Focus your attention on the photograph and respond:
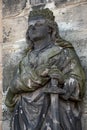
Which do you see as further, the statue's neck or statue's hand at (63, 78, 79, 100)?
the statue's neck

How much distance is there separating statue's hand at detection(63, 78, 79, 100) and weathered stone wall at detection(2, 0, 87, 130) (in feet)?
0.82

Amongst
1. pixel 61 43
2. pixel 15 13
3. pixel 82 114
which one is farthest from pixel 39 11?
pixel 82 114

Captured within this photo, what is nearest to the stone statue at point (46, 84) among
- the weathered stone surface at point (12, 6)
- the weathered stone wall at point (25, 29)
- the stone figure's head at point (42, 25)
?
the stone figure's head at point (42, 25)

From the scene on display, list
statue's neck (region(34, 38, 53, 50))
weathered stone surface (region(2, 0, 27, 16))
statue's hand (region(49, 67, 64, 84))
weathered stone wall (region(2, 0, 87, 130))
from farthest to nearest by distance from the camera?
weathered stone surface (region(2, 0, 27, 16)) < weathered stone wall (region(2, 0, 87, 130)) < statue's neck (region(34, 38, 53, 50)) < statue's hand (region(49, 67, 64, 84))

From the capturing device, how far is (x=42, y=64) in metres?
4.26

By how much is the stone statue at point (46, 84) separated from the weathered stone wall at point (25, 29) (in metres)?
0.19

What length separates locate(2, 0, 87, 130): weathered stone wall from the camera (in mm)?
4549

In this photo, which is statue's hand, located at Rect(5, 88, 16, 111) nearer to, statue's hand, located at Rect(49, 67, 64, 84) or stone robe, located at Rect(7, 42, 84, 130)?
stone robe, located at Rect(7, 42, 84, 130)

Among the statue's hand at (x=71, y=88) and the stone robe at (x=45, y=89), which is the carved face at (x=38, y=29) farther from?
the statue's hand at (x=71, y=88)

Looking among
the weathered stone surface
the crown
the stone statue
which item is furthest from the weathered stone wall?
the crown

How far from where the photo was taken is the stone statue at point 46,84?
13.4ft

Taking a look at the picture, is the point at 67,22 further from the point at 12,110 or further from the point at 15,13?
the point at 12,110

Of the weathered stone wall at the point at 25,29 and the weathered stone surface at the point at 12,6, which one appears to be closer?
the weathered stone wall at the point at 25,29

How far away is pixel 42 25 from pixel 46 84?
1.68ft
